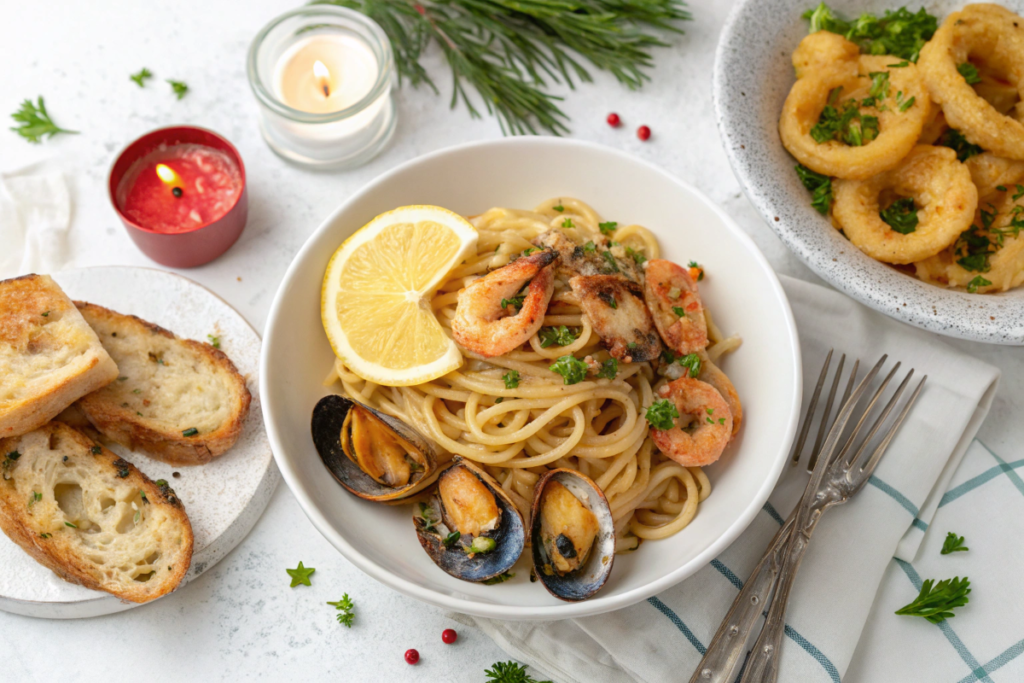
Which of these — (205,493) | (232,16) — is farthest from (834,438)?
(232,16)

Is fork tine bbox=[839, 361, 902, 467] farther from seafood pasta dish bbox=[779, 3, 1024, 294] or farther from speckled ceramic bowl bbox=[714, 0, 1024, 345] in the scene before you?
seafood pasta dish bbox=[779, 3, 1024, 294]

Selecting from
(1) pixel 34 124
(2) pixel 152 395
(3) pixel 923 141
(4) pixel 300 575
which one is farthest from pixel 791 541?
(1) pixel 34 124

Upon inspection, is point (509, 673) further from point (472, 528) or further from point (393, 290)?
point (393, 290)

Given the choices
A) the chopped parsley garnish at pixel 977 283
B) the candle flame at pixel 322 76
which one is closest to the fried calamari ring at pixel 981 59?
the chopped parsley garnish at pixel 977 283

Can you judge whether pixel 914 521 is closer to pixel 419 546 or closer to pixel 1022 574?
pixel 1022 574

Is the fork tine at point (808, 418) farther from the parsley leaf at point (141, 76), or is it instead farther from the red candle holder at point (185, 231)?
the parsley leaf at point (141, 76)
